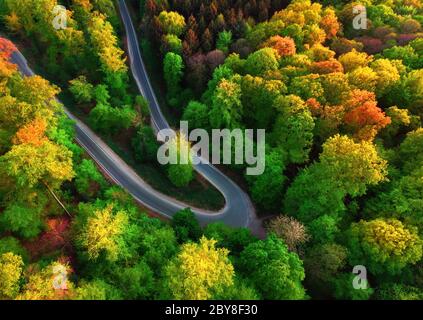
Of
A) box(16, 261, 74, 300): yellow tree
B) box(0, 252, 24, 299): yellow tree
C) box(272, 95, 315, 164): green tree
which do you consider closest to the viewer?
box(16, 261, 74, 300): yellow tree

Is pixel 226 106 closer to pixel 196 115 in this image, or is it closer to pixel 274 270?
pixel 196 115

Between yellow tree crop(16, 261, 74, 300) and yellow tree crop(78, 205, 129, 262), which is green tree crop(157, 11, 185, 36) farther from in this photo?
yellow tree crop(16, 261, 74, 300)

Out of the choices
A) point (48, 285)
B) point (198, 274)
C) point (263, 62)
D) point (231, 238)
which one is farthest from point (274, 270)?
point (263, 62)

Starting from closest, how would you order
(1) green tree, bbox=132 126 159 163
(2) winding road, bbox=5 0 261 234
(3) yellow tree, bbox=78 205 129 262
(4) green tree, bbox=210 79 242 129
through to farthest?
(3) yellow tree, bbox=78 205 129 262 < (2) winding road, bbox=5 0 261 234 < (4) green tree, bbox=210 79 242 129 < (1) green tree, bbox=132 126 159 163

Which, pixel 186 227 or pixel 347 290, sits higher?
pixel 186 227

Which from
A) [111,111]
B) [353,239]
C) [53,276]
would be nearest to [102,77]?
[111,111]

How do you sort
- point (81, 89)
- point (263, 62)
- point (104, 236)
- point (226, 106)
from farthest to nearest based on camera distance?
point (81, 89) < point (263, 62) < point (226, 106) < point (104, 236)

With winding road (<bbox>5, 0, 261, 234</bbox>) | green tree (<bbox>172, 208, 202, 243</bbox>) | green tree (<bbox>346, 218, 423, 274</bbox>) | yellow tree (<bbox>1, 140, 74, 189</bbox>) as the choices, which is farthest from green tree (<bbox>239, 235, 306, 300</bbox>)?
yellow tree (<bbox>1, 140, 74, 189</bbox>)
